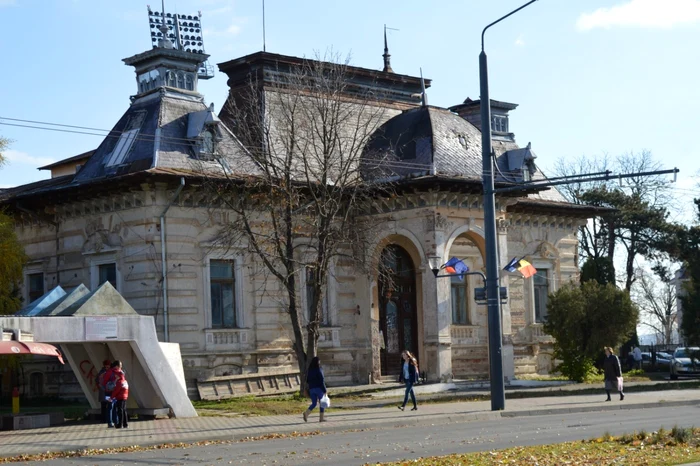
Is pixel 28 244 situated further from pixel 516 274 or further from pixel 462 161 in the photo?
pixel 516 274

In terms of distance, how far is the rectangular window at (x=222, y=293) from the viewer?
118 feet

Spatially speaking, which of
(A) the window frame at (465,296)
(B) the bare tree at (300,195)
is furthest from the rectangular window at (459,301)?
(B) the bare tree at (300,195)

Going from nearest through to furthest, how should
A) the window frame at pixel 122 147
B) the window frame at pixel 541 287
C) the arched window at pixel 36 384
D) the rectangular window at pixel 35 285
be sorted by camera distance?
the window frame at pixel 122 147
the arched window at pixel 36 384
the rectangular window at pixel 35 285
the window frame at pixel 541 287

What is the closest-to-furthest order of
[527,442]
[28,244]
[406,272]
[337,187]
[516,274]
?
1. [527,442]
2. [337,187]
3. [28,244]
4. [406,272]
5. [516,274]

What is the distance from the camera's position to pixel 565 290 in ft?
133

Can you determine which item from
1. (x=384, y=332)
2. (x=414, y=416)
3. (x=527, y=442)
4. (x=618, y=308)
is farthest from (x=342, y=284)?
(x=527, y=442)

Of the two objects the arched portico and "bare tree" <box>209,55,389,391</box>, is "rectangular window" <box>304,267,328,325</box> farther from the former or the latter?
the arched portico

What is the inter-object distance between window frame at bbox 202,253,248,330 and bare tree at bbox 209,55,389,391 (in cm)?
67

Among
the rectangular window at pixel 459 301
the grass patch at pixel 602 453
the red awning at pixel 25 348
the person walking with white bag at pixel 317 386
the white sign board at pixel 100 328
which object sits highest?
the rectangular window at pixel 459 301

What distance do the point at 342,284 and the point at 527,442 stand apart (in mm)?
19956

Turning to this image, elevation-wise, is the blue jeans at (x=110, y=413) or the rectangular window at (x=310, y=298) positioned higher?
the rectangular window at (x=310, y=298)

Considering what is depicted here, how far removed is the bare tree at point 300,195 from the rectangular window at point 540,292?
9809 mm

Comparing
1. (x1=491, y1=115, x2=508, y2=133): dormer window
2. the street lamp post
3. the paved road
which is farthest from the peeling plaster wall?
the paved road

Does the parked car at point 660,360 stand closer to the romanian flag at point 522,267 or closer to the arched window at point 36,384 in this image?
the romanian flag at point 522,267
